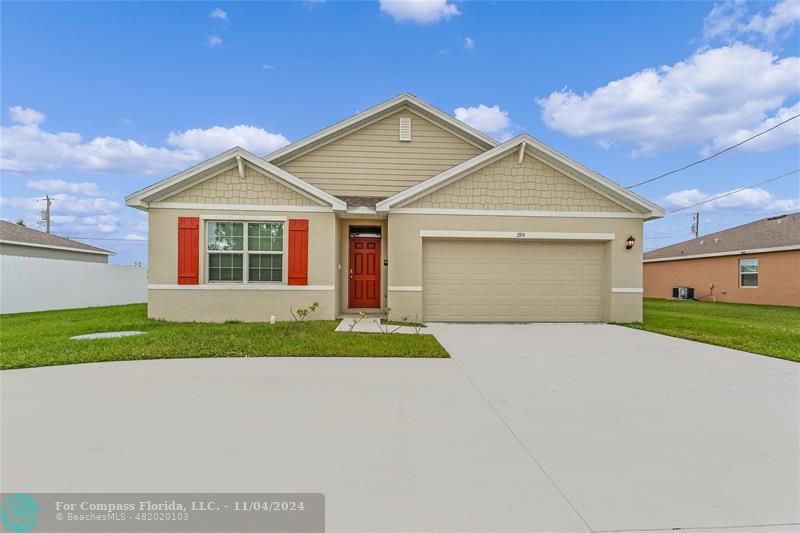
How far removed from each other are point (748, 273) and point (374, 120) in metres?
20.5

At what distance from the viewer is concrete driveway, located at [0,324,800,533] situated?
2.24 meters

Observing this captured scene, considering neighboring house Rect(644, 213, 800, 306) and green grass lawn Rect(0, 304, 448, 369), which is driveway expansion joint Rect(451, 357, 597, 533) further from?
neighboring house Rect(644, 213, 800, 306)

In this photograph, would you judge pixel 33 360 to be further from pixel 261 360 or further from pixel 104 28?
pixel 104 28

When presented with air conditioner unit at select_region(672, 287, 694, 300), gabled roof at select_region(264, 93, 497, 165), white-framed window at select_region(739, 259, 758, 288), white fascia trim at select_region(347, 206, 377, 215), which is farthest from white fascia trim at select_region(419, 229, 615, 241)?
air conditioner unit at select_region(672, 287, 694, 300)

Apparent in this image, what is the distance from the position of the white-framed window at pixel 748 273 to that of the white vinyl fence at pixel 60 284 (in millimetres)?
29503

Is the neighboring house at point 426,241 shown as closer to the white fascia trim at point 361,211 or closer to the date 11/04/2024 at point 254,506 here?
the white fascia trim at point 361,211

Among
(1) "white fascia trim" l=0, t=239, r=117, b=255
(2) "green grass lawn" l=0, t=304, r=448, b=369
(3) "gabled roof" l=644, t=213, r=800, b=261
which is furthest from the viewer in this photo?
(3) "gabled roof" l=644, t=213, r=800, b=261

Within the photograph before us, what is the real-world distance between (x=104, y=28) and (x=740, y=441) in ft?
56.8

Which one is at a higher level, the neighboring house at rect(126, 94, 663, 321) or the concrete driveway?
the neighboring house at rect(126, 94, 663, 321)

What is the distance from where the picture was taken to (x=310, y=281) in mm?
9531

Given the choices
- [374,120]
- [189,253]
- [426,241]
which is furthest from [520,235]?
[189,253]

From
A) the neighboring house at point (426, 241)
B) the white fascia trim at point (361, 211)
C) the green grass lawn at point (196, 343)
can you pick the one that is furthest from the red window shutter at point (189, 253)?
the white fascia trim at point (361, 211)

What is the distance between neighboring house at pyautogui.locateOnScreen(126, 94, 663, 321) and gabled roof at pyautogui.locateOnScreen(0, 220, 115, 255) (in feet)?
42.3

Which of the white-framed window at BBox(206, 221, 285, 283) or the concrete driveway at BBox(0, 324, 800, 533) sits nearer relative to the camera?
the concrete driveway at BBox(0, 324, 800, 533)
